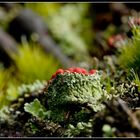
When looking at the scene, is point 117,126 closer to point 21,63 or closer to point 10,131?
point 10,131

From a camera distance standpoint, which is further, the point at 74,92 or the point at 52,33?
the point at 52,33

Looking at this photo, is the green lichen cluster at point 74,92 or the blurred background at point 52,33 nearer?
the green lichen cluster at point 74,92

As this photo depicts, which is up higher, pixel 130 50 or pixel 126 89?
pixel 130 50

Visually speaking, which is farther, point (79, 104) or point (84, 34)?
point (84, 34)

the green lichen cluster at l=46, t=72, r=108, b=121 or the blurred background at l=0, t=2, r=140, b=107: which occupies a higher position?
the blurred background at l=0, t=2, r=140, b=107

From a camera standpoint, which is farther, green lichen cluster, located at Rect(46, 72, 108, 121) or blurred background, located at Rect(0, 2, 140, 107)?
blurred background, located at Rect(0, 2, 140, 107)

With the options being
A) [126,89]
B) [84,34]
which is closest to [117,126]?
[126,89]

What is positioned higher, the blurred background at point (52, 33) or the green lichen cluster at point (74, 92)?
the blurred background at point (52, 33)

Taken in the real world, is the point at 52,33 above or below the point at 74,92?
above
